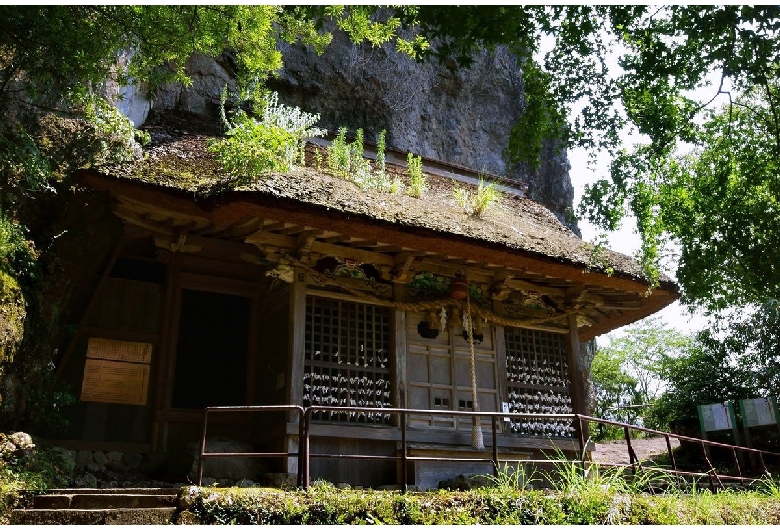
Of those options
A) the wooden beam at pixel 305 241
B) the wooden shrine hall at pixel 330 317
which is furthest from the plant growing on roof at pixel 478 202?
the wooden beam at pixel 305 241

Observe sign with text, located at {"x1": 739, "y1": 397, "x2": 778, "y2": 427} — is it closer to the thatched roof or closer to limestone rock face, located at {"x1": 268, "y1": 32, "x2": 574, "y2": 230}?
the thatched roof

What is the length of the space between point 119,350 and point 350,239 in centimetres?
384

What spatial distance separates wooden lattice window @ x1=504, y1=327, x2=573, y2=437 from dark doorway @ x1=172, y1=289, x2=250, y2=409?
4.14m

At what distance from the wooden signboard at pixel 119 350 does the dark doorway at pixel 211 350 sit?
47cm

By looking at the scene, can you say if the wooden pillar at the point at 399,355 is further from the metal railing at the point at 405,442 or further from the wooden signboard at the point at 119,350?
the wooden signboard at the point at 119,350

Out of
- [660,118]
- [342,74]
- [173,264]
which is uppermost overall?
[342,74]

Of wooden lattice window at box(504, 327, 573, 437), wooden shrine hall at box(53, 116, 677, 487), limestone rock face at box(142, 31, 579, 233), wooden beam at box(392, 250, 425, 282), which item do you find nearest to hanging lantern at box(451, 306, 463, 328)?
wooden shrine hall at box(53, 116, 677, 487)

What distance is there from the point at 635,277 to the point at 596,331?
275 centimetres

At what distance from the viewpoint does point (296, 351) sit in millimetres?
8461

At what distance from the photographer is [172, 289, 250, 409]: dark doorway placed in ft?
31.6

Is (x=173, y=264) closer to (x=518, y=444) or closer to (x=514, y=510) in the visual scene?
(x=518, y=444)

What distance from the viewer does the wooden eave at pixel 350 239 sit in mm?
7453

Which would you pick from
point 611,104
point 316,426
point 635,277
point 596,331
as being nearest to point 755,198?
point 635,277

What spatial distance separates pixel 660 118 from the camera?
23.9ft
